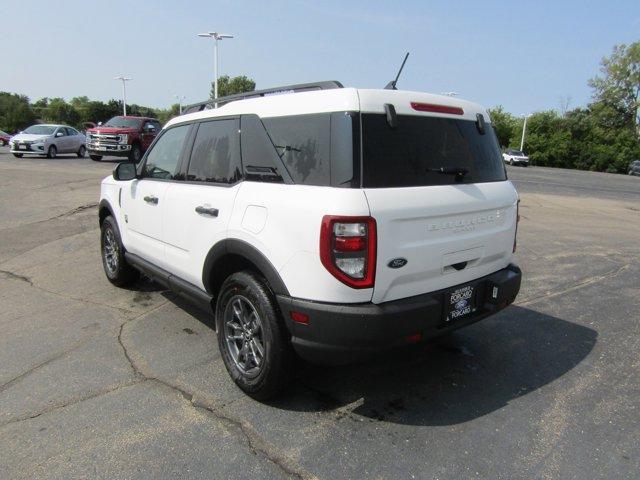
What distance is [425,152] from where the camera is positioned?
Answer: 305 centimetres

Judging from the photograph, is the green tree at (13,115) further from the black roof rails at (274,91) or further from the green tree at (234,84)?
the black roof rails at (274,91)

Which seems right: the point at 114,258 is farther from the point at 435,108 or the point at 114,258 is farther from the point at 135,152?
the point at 135,152

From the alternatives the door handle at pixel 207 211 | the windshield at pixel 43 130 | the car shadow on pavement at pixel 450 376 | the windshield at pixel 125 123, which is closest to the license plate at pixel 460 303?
the car shadow on pavement at pixel 450 376

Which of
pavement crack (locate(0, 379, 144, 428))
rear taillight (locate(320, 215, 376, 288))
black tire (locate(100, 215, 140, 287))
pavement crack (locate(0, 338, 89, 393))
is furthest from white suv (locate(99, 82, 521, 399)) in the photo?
black tire (locate(100, 215, 140, 287))

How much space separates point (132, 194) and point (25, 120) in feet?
244

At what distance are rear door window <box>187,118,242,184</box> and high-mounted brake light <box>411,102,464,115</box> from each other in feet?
4.10

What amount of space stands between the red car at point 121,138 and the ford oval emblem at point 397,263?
18.8 meters

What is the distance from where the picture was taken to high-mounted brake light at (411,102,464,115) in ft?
10.1

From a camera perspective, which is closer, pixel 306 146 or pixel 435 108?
pixel 306 146

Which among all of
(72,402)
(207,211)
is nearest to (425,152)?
(207,211)

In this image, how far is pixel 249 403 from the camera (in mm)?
3230

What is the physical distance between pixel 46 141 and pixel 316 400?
2324cm

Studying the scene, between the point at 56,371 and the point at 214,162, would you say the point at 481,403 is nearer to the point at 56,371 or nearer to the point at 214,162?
the point at 214,162

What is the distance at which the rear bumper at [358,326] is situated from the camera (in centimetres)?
269
